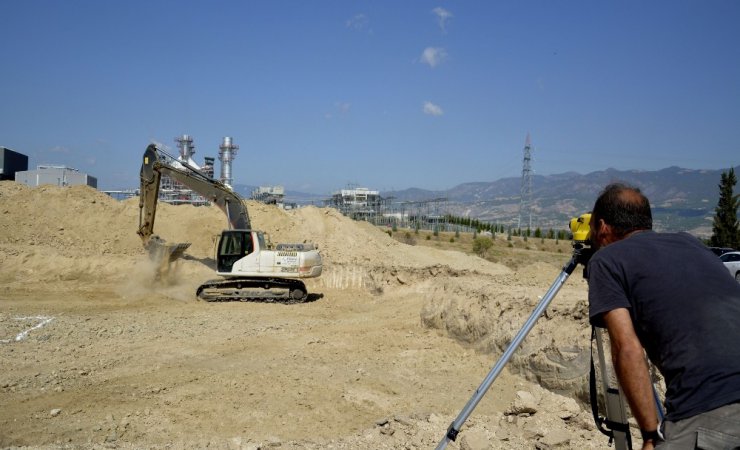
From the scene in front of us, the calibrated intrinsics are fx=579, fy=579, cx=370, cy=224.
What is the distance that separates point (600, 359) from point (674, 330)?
74 centimetres

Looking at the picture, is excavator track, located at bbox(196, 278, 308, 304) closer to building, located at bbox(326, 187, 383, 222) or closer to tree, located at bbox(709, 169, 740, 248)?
tree, located at bbox(709, 169, 740, 248)

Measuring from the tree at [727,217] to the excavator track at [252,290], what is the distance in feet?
88.1

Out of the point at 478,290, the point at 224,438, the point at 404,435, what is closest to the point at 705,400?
the point at 404,435

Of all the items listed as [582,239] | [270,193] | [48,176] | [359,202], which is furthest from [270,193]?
[582,239]

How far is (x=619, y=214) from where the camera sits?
105 inches

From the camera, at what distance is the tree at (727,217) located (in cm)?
3238

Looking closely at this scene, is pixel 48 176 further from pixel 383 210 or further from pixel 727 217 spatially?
pixel 727 217

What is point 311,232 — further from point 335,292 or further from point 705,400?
point 705,400

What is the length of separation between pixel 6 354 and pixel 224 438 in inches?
217

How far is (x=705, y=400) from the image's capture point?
220cm

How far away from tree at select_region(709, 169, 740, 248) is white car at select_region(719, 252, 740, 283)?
57.1 feet

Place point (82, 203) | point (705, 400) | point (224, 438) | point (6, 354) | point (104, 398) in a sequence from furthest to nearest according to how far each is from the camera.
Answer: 1. point (82, 203)
2. point (6, 354)
3. point (104, 398)
4. point (224, 438)
5. point (705, 400)

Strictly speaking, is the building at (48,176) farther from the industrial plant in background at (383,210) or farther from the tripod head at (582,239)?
the tripod head at (582,239)

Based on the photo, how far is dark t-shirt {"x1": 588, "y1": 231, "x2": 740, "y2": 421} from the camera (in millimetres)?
2203
